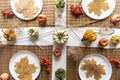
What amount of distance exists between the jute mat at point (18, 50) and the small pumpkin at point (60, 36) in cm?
7

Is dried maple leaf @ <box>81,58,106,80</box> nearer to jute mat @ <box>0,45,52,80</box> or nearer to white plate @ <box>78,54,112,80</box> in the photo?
white plate @ <box>78,54,112,80</box>

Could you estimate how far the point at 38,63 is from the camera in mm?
1227

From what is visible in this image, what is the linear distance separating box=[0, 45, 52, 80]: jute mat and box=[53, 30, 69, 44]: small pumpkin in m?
0.07

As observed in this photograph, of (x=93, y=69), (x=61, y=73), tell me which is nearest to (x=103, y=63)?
(x=93, y=69)

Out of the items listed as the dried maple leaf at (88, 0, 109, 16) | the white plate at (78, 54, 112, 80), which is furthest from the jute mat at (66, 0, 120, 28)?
the white plate at (78, 54, 112, 80)

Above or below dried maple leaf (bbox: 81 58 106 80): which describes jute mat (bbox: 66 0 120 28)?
above

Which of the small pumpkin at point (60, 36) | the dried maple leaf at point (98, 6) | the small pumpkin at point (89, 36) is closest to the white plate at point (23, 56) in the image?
the small pumpkin at point (60, 36)

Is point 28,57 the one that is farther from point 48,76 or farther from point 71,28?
point 71,28

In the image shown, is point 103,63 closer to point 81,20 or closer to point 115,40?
point 115,40

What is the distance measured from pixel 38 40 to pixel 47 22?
0.10 meters

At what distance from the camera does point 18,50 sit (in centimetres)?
125

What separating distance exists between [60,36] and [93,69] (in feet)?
0.76

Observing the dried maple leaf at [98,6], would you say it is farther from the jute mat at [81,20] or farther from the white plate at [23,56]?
the white plate at [23,56]

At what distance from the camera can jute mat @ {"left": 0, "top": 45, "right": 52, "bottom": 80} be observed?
122cm
